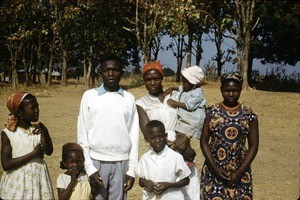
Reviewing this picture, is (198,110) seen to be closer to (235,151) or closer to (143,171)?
(235,151)

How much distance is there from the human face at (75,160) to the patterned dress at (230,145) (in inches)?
49.2

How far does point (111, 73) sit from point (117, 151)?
0.72 meters

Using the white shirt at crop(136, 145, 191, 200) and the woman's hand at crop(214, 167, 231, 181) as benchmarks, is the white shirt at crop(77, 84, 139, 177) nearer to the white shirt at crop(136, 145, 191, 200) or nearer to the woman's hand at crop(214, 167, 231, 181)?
the white shirt at crop(136, 145, 191, 200)

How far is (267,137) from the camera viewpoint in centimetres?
1054

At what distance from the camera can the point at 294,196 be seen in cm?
595

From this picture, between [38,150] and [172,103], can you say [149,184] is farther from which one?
[38,150]

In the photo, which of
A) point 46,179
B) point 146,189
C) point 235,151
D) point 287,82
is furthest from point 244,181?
point 287,82

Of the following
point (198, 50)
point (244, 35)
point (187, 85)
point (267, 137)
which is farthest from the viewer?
point (198, 50)

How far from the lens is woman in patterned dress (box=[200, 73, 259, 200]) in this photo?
3.73 metres

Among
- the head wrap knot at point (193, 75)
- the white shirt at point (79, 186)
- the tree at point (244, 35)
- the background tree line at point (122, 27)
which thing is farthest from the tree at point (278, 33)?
the white shirt at point (79, 186)

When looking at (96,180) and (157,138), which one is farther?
(157,138)

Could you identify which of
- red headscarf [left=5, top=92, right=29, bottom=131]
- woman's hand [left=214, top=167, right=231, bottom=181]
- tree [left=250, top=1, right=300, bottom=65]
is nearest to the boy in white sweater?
red headscarf [left=5, top=92, right=29, bottom=131]

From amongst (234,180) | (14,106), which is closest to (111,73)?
(14,106)

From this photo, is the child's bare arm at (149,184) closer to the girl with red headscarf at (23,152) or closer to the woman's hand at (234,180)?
the woman's hand at (234,180)
